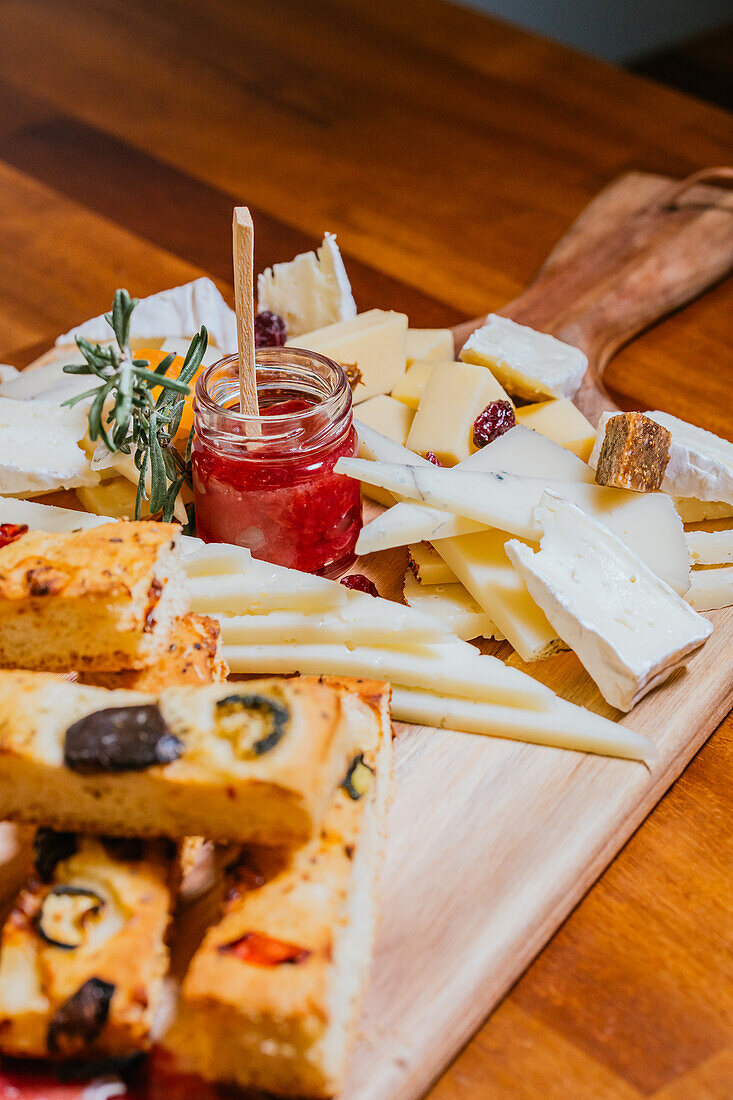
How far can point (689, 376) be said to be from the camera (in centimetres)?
318

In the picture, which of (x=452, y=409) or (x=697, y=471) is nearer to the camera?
(x=697, y=471)

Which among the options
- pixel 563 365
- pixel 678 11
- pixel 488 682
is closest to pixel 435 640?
pixel 488 682

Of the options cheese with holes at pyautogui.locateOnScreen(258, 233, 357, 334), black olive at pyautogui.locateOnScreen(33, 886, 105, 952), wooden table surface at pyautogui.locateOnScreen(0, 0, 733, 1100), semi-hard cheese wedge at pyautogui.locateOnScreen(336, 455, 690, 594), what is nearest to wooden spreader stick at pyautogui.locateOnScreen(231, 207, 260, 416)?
semi-hard cheese wedge at pyautogui.locateOnScreen(336, 455, 690, 594)

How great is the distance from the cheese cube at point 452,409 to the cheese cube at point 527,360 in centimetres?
10

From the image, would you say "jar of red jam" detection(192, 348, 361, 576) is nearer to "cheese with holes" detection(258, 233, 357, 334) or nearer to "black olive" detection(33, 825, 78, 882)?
"cheese with holes" detection(258, 233, 357, 334)

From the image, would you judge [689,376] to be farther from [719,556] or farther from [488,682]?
[488,682]

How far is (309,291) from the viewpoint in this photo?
297 centimetres

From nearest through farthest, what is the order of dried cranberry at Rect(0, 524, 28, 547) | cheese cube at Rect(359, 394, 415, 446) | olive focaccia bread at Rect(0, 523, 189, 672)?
olive focaccia bread at Rect(0, 523, 189, 672)
dried cranberry at Rect(0, 524, 28, 547)
cheese cube at Rect(359, 394, 415, 446)

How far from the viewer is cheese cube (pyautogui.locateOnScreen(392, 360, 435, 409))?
9.25 ft

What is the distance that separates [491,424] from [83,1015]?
1.66 meters

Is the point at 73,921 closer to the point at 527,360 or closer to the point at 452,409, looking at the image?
the point at 452,409

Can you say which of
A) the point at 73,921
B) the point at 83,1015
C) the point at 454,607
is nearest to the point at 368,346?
the point at 454,607

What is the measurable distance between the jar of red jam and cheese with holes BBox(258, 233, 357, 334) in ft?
1.82

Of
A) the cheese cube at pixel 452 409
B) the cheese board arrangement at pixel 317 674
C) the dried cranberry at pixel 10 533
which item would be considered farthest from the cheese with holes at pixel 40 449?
the cheese cube at pixel 452 409
